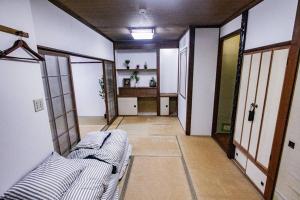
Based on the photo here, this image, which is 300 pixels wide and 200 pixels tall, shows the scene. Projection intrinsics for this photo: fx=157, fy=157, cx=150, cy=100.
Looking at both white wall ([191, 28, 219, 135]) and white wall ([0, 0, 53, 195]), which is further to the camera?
white wall ([191, 28, 219, 135])

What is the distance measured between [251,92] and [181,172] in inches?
60.8

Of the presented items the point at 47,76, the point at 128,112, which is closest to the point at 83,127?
the point at 128,112

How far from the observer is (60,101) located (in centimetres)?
237

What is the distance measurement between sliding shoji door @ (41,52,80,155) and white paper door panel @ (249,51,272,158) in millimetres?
2669

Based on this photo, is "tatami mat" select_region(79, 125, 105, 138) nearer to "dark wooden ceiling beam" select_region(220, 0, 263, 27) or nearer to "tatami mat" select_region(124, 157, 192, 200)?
"tatami mat" select_region(124, 157, 192, 200)

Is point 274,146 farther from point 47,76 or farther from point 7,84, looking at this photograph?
point 47,76

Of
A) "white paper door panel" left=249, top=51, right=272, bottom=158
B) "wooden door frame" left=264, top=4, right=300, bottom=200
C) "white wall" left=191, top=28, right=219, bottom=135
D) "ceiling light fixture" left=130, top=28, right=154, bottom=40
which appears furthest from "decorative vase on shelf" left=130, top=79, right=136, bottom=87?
"wooden door frame" left=264, top=4, right=300, bottom=200

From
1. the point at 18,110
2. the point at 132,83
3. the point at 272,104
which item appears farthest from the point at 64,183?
the point at 132,83

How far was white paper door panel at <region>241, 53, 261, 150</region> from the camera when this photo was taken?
204 cm

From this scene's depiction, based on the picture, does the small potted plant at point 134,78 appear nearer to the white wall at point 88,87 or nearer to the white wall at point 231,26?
the white wall at point 88,87

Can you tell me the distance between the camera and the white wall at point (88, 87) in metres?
4.87

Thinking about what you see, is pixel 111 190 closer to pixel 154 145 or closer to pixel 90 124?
pixel 154 145

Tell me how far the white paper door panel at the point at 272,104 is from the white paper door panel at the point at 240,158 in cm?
42

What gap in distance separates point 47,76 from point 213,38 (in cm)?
307
